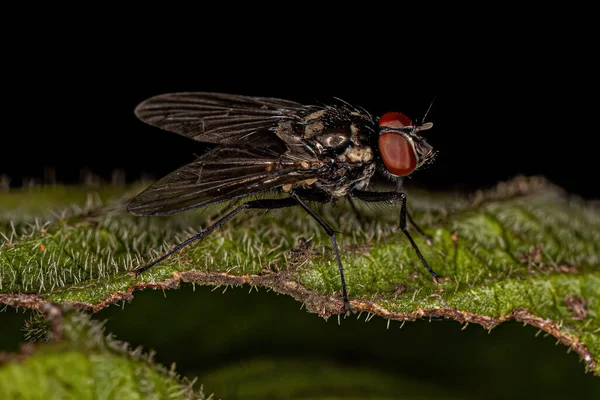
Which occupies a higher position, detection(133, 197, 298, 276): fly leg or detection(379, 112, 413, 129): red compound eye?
detection(379, 112, 413, 129): red compound eye

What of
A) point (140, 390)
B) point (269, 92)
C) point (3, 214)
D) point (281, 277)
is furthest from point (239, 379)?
point (269, 92)

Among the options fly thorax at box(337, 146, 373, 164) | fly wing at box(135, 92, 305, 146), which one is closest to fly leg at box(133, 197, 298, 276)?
fly thorax at box(337, 146, 373, 164)

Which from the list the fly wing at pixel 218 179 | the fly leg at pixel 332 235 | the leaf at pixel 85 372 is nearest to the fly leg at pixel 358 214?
the fly leg at pixel 332 235

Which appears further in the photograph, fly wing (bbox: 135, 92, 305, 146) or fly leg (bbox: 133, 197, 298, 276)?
fly wing (bbox: 135, 92, 305, 146)

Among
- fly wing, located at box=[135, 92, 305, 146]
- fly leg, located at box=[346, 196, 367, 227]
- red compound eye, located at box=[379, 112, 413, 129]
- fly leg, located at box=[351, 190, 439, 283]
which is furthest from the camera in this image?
fly wing, located at box=[135, 92, 305, 146]

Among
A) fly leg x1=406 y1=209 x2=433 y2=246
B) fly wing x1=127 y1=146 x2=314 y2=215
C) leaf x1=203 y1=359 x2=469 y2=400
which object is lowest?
leaf x1=203 y1=359 x2=469 y2=400

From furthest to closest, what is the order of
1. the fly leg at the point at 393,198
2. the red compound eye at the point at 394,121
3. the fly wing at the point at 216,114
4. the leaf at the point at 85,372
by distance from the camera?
1. the fly wing at the point at 216,114
2. the red compound eye at the point at 394,121
3. the fly leg at the point at 393,198
4. the leaf at the point at 85,372

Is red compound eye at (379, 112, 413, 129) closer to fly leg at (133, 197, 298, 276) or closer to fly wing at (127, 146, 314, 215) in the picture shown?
fly wing at (127, 146, 314, 215)

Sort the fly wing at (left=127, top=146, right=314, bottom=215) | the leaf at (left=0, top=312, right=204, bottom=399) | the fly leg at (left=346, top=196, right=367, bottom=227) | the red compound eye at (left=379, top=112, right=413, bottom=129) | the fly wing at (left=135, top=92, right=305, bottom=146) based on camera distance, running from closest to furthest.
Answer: the leaf at (left=0, top=312, right=204, bottom=399) < the fly wing at (left=127, top=146, right=314, bottom=215) < the red compound eye at (left=379, top=112, right=413, bottom=129) < the fly leg at (left=346, top=196, right=367, bottom=227) < the fly wing at (left=135, top=92, right=305, bottom=146)

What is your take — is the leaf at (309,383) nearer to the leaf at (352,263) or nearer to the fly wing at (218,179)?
the leaf at (352,263)
